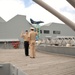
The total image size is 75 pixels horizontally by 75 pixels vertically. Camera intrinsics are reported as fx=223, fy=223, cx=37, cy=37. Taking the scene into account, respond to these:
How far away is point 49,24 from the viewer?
6306 centimetres

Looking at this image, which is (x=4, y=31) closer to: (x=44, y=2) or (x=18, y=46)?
(x=18, y=46)

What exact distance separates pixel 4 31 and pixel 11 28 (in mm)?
2195

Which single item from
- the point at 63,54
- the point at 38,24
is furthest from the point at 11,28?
the point at 63,54

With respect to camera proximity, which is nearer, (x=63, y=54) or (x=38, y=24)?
(x=63, y=54)

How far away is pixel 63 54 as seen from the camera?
13570 mm

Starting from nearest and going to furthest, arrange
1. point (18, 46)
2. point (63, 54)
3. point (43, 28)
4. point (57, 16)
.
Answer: point (57, 16) < point (63, 54) < point (18, 46) < point (43, 28)

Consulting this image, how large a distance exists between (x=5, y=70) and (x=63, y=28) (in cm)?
5750

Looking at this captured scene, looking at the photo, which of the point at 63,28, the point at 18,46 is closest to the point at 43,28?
the point at 63,28

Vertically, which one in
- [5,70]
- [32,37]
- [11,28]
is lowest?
[5,70]

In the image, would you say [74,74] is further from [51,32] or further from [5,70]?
[51,32]

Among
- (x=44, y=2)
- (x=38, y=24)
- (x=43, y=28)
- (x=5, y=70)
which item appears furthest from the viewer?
(x=43, y=28)

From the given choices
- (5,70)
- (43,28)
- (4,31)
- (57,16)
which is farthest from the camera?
(43,28)

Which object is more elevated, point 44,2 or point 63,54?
point 44,2

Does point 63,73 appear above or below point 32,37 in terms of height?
below
